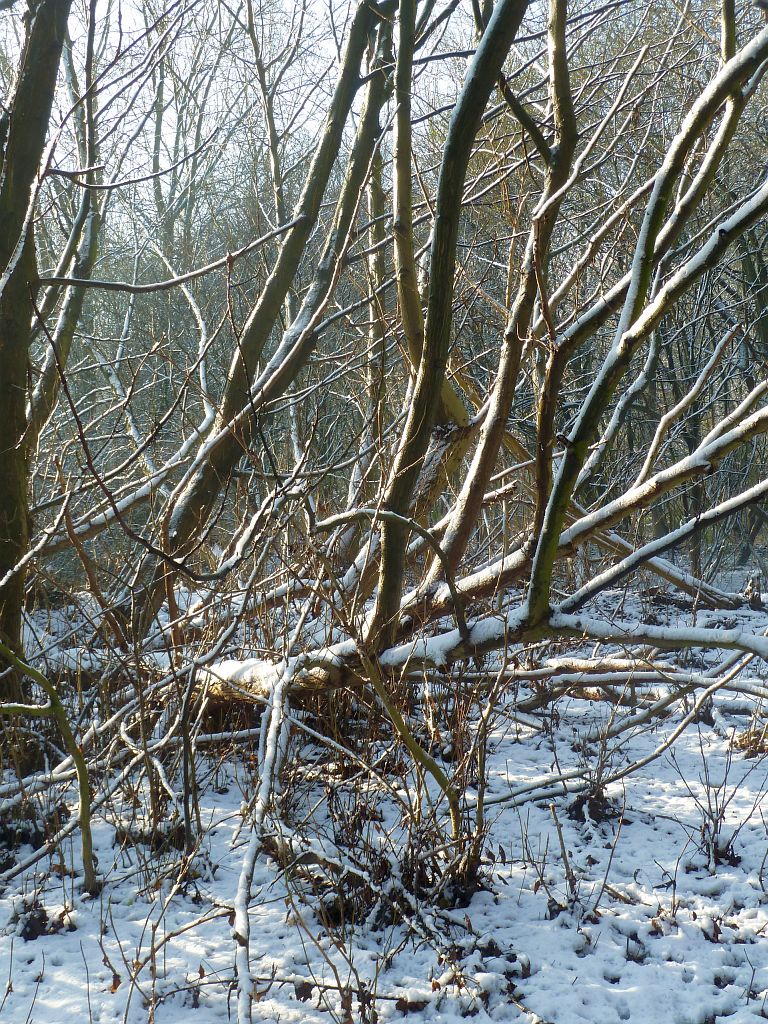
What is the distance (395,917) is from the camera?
8.39ft

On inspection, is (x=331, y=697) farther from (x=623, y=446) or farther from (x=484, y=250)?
(x=623, y=446)

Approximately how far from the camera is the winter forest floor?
85.7 inches

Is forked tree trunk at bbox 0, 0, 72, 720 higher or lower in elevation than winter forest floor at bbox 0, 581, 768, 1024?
higher

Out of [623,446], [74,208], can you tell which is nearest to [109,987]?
[74,208]

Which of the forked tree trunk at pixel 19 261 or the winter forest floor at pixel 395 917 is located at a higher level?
the forked tree trunk at pixel 19 261

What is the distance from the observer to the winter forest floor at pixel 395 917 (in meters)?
2.18

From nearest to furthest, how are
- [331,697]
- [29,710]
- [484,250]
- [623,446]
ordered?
1. [29,710]
2. [331,697]
3. [484,250]
4. [623,446]

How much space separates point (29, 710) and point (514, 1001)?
60.7 inches

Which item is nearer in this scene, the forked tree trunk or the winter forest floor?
the winter forest floor

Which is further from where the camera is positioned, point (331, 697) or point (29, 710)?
point (331, 697)

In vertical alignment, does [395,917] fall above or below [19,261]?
below

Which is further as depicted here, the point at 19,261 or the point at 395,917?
the point at 19,261

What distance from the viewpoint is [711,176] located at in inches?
94.1

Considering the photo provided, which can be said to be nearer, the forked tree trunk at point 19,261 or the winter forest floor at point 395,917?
the winter forest floor at point 395,917
